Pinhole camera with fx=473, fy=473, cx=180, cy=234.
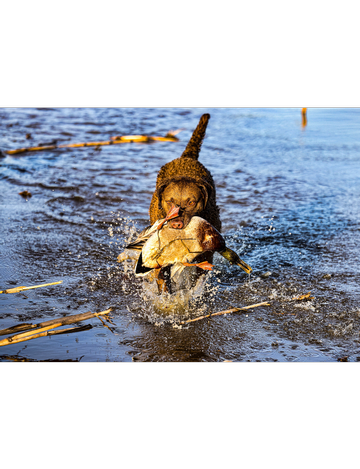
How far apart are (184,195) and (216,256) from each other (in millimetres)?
1509

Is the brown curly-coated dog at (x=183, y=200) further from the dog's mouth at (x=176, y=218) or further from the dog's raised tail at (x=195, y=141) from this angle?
the dog's raised tail at (x=195, y=141)

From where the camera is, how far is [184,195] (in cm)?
435

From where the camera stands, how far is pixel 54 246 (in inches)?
228

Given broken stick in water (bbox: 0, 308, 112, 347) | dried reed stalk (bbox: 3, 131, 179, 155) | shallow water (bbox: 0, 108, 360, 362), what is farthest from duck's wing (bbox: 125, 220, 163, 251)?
dried reed stalk (bbox: 3, 131, 179, 155)

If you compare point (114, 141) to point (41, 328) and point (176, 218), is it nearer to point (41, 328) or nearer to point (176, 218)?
point (176, 218)

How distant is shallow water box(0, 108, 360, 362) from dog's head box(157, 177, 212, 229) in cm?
86

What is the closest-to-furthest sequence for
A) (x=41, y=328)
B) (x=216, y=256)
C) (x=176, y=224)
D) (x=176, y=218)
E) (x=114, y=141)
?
(x=41, y=328)
(x=176, y=224)
(x=176, y=218)
(x=216, y=256)
(x=114, y=141)

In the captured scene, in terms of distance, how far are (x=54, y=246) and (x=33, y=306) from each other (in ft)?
4.95

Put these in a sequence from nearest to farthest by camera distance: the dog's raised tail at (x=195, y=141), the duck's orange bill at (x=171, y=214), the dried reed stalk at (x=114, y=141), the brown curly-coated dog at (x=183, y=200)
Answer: the duck's orange bill at (x=171, y=214) → the brown curly-coated dog at (x=183, y=200) → the dog's raised tail at (x=195, y=141) → the dried reed stalk at (x=114, y=141)

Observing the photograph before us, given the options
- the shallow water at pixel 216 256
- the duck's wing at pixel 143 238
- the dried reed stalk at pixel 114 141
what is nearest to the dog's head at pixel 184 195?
the duck's wing at pixel 143 238

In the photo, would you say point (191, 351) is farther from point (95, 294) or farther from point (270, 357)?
point (95, 294)

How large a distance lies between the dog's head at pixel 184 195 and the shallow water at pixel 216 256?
33.8 inches

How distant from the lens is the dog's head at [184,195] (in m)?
4.34

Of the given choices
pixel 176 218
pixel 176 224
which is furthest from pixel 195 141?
pixel 176 224
